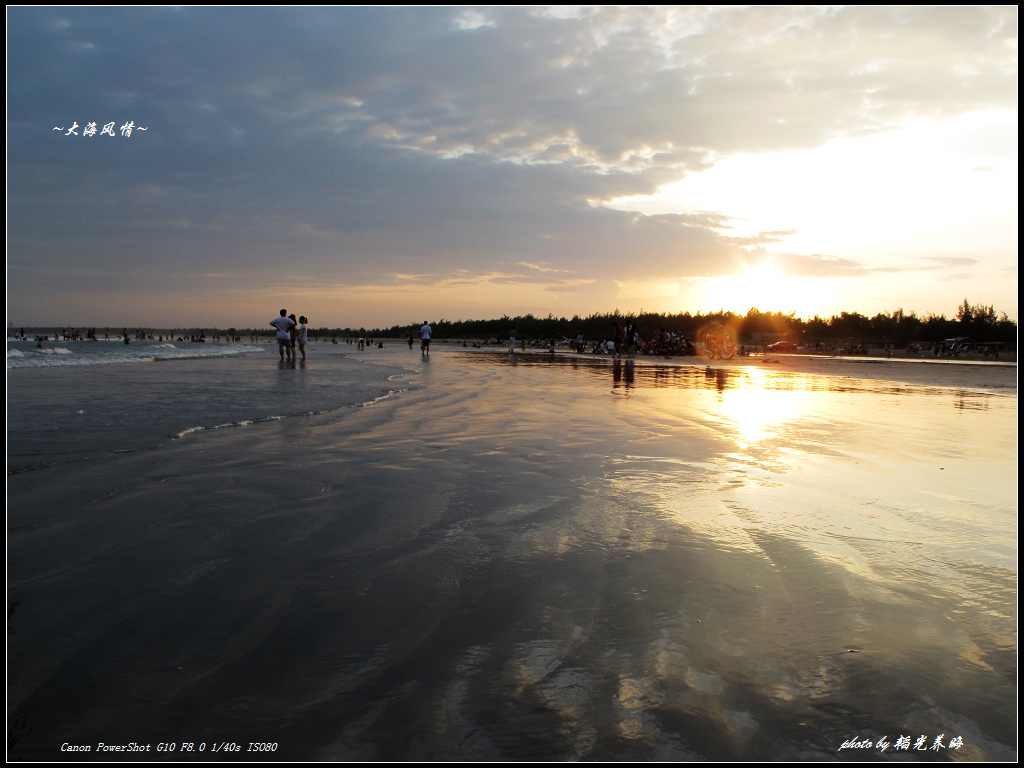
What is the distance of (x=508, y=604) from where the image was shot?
321 cm

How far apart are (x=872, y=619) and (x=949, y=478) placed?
14.1 ft

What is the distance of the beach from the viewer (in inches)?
89.0


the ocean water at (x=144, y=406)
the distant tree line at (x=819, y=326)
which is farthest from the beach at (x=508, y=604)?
the distant tree line at (x=819, y=326)

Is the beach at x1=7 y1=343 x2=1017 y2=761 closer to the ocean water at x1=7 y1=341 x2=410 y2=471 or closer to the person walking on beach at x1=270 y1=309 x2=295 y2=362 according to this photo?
the ocean water at x1=7 y1=341 x2=410 y2=471

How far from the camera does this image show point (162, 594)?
328cm

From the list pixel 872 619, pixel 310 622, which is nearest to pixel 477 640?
pixel 310 622

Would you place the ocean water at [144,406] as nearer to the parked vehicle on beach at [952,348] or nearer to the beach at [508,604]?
the beach at [508,604]

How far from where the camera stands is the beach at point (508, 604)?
7.42 ft

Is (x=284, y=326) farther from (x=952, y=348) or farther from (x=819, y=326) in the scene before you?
(x=819, y=326)

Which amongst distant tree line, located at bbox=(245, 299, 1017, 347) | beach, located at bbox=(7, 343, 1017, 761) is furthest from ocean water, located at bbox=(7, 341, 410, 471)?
distant tree line, located at bbox=(245, 299, 1017, 347)

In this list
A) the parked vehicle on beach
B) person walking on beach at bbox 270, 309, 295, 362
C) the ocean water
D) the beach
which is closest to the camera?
the beach

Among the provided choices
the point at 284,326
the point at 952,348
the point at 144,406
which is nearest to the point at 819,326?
the point at 952,348

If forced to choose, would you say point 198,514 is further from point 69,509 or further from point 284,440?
point 284,440

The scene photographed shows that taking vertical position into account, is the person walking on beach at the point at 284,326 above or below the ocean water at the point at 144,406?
above
